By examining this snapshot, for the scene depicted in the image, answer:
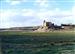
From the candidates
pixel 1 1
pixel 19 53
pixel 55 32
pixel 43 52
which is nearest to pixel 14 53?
pixel 19 53

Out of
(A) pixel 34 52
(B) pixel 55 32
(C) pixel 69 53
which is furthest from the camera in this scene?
(B) pixel 55 32

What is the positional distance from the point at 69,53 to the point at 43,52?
196 centimetres

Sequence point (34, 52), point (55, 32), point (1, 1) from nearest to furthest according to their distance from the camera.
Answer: point (1, 1) < point (34, 52) < point (55, 32)

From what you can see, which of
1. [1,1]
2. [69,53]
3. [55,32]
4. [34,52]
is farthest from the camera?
[55,32]

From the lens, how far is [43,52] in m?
18.0

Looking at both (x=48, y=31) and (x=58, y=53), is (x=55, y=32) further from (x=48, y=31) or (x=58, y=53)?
(x=58, y=53)

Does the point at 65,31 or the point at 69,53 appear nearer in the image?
the point at 69,53

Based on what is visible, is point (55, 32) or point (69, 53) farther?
point (55, 32)

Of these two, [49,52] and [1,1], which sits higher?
[1,1]

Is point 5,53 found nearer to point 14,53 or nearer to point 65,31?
point 14,53

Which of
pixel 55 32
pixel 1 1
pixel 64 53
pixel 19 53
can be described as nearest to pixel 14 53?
pixel 19 53

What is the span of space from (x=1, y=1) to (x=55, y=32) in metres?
53.4

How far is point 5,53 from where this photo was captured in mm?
17953

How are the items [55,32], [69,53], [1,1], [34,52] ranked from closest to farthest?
[1,1] → [69,53] → [34,52] → [55,32]
